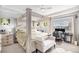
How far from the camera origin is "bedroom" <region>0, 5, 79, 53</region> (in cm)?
147

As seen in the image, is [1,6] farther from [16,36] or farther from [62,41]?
[62,41]

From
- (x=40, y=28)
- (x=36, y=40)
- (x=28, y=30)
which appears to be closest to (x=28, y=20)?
(x=28, y=30)

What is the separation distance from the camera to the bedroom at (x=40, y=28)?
57.9 inches

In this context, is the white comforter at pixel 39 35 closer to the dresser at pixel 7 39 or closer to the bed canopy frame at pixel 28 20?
the bed canopy frame at pixel 28 20

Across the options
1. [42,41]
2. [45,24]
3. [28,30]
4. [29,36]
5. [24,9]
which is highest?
[24,9]

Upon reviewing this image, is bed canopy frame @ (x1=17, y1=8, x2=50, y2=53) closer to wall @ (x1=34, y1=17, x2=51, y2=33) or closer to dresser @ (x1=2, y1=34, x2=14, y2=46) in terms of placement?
wall @ (x1=34, y1=17, x2=51, y2=33)

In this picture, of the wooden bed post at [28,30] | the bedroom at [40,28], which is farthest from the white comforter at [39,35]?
the wooden bed post at [28,30]

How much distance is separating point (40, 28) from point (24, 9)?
1.73ft

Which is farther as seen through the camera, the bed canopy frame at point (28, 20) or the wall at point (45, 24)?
the wall at point (45, 24)

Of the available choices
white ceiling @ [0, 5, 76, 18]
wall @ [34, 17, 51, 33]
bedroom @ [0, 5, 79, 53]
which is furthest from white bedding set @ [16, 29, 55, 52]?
white ceiling @ [0, 5, 76, 18]

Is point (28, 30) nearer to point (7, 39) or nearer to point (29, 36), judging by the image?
point (29, 36)

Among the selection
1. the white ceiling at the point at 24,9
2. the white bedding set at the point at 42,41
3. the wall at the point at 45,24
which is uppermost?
the white ceiling at the point at 24,9

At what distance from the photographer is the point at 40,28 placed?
1561 millimetres

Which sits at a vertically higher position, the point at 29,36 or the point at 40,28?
the point at 40,28
